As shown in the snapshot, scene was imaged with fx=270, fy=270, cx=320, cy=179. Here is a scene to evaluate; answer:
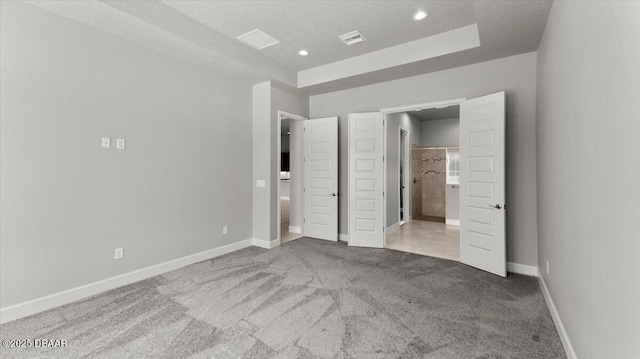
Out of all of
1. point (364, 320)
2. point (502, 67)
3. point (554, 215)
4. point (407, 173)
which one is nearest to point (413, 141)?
point (407, 173)

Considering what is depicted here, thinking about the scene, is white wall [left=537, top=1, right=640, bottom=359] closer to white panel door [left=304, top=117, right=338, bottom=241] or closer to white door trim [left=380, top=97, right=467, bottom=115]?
white door trim [left=380, top=97, right=467, bottom=115]

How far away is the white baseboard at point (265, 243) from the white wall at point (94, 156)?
729 millimetres

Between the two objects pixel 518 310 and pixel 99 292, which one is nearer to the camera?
pixel 518 310

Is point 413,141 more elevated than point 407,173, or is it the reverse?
point 413,141

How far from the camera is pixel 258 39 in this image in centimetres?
373

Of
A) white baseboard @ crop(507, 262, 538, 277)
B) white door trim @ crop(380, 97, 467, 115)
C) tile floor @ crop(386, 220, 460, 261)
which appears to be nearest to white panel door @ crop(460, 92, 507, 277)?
white door trim @ crop(380, 97, 467, 115)

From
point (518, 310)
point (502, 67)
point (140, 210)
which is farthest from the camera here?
point (502, 67)

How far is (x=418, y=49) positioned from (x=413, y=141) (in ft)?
12.5

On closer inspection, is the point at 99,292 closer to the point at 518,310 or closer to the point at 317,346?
the point at 317,346

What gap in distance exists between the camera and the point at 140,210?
3355 millimetres

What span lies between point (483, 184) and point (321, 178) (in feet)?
8.98

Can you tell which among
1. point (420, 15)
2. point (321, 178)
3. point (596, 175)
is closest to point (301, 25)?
point (420, 15)

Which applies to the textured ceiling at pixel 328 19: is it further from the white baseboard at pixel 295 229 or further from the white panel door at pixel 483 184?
the white baseboard at pixel 295 229

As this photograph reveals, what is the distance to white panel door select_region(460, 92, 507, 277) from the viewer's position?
3387 mm
